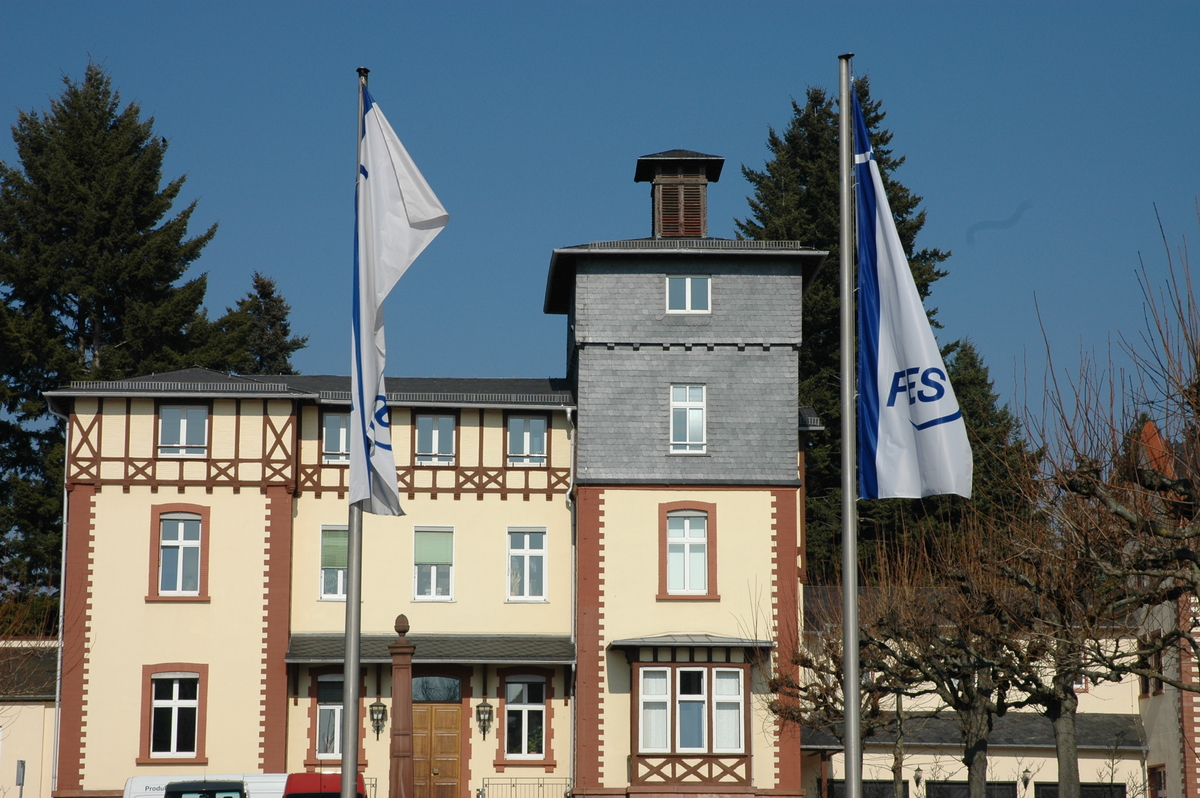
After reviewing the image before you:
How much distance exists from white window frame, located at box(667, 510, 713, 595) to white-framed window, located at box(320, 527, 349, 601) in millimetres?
7629

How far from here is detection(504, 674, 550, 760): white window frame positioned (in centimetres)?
3569

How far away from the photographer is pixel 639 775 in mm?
33344

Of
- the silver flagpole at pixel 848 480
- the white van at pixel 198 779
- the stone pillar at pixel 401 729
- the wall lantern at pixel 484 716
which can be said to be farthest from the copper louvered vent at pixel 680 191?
the silver flagpole at pixel 848 480

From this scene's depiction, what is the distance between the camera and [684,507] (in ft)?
115

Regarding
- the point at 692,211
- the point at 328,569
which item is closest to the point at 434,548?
the point at 328,569

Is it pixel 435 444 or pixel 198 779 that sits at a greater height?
pixel 435 444

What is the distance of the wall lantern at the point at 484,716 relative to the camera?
35062mm

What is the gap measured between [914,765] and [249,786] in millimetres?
18032

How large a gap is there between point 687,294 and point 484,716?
10752mm

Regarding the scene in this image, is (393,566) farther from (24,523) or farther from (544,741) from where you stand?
(24,523)

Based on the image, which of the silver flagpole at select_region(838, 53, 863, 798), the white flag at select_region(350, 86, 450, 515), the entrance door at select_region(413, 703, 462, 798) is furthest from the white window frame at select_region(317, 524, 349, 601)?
the silver flagpole at select_region(838, 53, 863, 798)

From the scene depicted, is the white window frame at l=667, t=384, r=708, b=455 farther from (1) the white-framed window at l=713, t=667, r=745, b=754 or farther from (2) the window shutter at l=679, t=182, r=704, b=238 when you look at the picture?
(1) the white-framed window at l=713, t=667, r=745, b=754

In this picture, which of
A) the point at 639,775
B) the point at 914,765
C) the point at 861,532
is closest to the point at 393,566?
the point at 639,775

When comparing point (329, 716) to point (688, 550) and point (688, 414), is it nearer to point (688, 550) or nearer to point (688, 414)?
point (688, 550)
